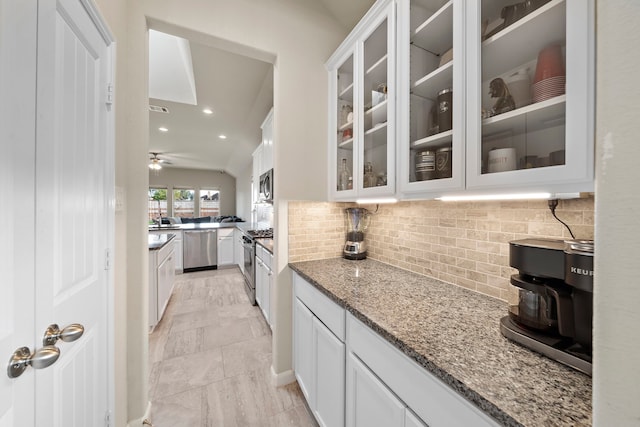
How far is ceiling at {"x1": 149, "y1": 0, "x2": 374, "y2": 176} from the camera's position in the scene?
87.3 inches

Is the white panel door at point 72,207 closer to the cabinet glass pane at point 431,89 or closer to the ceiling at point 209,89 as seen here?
the ceiling at point 209,89

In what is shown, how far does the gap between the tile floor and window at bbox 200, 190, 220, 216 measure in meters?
6.33

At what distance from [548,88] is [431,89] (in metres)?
0.46

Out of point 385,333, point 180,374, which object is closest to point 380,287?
point 385,333

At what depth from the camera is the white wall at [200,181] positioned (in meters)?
8.32

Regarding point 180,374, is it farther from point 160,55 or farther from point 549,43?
point 160,55

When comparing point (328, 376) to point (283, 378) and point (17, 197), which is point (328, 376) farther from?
point (17, 197)

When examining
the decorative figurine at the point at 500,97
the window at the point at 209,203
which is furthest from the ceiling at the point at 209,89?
the window at the point at 209,203

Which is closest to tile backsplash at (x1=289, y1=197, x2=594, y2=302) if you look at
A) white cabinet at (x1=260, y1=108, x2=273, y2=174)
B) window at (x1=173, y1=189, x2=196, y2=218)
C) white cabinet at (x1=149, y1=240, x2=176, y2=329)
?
white cabinet at (x1=260, y1=108, x2=273, y2=174)

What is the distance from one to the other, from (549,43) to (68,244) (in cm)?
174

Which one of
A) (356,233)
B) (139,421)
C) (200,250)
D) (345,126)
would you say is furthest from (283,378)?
(200,250)

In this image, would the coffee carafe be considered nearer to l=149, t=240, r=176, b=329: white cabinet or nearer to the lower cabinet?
the lower cabinet

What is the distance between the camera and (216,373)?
6.30ft

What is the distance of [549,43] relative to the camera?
2.41 ft
